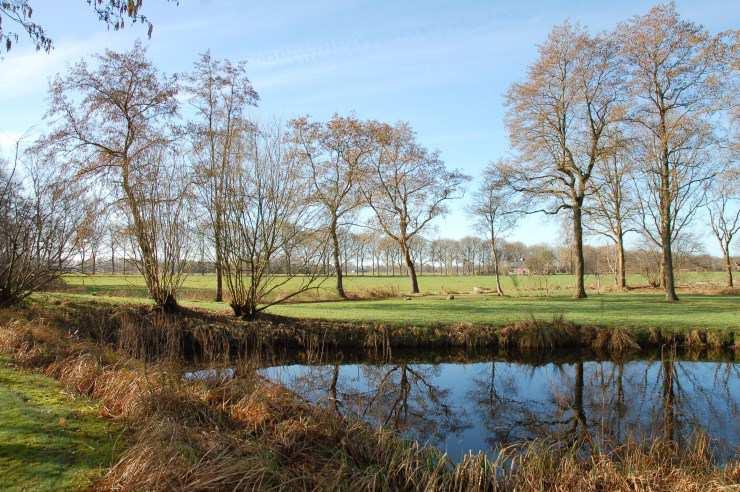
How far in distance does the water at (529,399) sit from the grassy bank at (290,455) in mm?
654

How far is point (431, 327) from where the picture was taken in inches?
595

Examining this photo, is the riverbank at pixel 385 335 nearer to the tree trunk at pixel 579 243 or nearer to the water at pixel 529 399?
the water at pixel 529 399

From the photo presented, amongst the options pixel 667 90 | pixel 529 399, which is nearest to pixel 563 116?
pixel 667 90

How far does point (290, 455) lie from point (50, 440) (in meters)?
2.43

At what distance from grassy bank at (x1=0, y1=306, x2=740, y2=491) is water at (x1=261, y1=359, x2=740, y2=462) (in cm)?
65

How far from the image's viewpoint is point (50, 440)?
4.85 meters

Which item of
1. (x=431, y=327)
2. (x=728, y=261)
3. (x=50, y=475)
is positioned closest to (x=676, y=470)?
(x=50, y=475)

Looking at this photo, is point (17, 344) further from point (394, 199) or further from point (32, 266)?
point (394, 199)

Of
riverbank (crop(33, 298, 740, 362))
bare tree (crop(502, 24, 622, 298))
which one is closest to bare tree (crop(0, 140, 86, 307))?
riverbank (crop(33, 298, 740, 362))

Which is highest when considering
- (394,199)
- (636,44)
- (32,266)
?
(636,44)

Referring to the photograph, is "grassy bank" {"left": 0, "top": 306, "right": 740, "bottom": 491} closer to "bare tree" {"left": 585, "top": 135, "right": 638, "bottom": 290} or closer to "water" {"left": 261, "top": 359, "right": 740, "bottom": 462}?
"water" {"left": 261, "top": 359, "right": 740, "bottom": 462}

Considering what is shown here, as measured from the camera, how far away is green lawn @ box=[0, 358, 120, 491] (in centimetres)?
406

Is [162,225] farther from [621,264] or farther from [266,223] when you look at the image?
[621,264]

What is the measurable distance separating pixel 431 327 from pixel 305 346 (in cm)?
399
